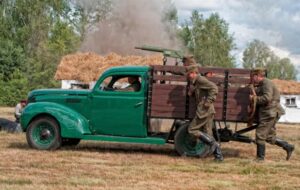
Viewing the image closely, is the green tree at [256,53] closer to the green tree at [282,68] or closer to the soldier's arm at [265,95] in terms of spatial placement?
the green tree at [282,68]

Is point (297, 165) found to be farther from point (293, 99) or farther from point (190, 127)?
point (293, 99)

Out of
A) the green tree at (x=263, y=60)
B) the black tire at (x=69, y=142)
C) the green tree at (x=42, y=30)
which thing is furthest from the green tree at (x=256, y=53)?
the black tire at (x=69, y=142)

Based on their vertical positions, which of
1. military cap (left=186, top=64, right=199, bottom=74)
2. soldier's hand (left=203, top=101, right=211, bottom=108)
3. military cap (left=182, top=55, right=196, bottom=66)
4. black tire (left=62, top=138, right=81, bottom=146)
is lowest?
black tire (left=62, top=138, right=81, bottom=146)

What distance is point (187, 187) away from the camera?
9.39m

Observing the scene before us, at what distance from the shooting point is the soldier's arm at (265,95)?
41.9ft

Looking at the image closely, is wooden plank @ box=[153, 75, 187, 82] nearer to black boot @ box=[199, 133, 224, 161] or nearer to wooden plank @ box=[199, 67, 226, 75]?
wooden plank @ box=[199, 67, 226, 75]

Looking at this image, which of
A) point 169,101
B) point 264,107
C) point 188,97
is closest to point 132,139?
point 169,101

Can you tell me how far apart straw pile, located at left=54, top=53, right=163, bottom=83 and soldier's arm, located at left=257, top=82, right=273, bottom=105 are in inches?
945

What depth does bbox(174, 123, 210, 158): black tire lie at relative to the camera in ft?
43.5

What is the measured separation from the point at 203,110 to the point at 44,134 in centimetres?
355

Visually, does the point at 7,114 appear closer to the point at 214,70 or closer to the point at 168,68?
the point at 168,68

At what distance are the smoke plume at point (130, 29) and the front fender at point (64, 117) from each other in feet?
97.0

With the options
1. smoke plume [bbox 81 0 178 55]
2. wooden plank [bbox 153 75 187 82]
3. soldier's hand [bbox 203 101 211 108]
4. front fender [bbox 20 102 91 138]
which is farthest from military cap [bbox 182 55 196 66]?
smoke plume [bbox 81 0 178 55]

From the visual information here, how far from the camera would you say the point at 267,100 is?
41.9 ft
